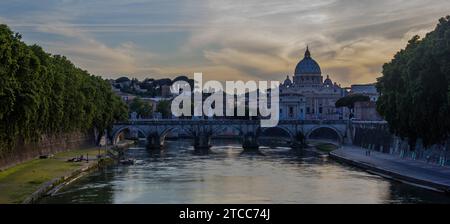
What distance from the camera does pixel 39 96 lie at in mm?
54000

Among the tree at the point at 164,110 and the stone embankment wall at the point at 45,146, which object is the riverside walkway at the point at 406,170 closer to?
the stone embankment wall at the point at 45,146

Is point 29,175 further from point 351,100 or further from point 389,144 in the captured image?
point 351,100

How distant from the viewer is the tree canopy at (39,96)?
4696 centimetres

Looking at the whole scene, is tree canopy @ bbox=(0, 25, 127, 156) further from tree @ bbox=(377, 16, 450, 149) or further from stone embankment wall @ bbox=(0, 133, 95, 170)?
tree @ bbox=(377, 16, 450, 149)

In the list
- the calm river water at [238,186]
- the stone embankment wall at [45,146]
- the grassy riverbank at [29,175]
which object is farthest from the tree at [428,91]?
the stone embankment wall at [45,146]

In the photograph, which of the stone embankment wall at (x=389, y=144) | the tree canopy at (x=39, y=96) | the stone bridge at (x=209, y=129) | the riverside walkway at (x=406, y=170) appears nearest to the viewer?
the tree canopy at (x=39, y=96)

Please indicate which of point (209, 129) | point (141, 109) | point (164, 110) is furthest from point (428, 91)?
point (164, 110)

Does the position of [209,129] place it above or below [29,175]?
above

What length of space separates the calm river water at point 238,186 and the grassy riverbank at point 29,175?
1586mm

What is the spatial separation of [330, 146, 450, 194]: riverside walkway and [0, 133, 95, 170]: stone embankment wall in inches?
1084

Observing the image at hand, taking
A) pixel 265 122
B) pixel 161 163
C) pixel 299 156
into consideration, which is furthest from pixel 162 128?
pixel 161 163

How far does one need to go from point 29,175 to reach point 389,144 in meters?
42.4
